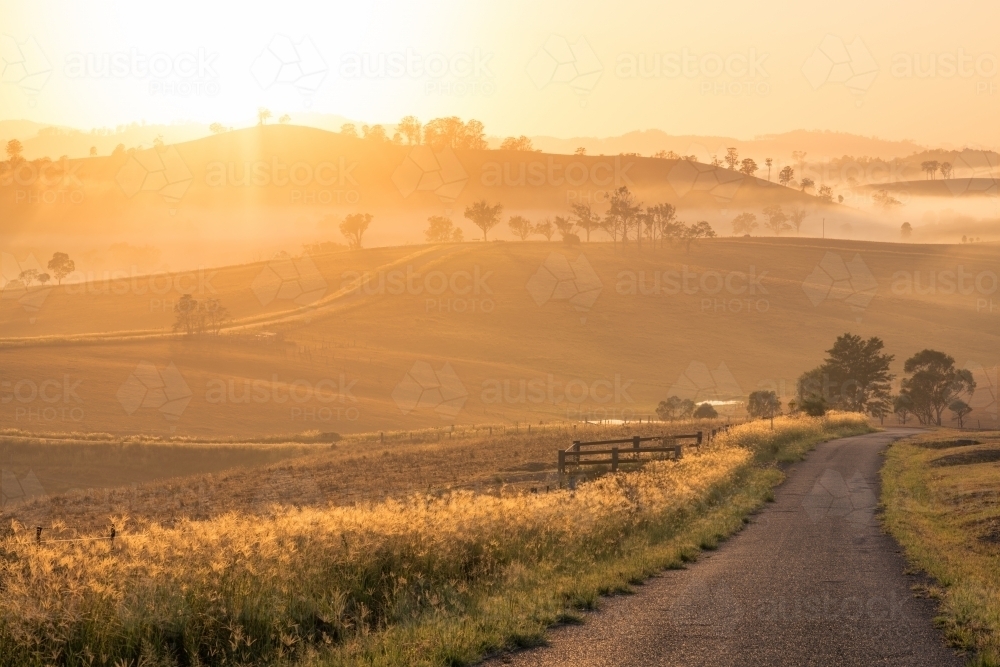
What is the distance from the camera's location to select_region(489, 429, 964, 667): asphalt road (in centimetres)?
1084

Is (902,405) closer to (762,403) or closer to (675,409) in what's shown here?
(762,403)

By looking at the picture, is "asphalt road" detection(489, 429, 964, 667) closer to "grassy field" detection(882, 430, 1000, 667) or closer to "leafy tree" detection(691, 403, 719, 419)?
"grassy field" detection(882, 430, 1000, 667)

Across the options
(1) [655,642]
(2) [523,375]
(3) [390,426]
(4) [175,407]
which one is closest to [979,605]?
(1) [655,642]

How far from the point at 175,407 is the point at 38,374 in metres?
17.4

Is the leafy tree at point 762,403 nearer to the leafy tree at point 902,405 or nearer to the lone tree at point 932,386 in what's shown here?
the leafy tree at point 902,405

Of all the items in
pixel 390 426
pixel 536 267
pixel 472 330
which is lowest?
pixel 390 426

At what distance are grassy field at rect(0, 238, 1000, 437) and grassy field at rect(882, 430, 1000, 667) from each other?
61.2 meters

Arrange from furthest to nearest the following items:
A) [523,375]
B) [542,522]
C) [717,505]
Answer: [523,375]
[717,505]
[542,522]

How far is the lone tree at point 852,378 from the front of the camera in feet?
333

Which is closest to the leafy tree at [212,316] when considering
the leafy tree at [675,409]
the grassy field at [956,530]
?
the leafy tree at [675,409]

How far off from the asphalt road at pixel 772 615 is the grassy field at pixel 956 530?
0.37 metres

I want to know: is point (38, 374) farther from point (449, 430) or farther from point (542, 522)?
point (542, 522)

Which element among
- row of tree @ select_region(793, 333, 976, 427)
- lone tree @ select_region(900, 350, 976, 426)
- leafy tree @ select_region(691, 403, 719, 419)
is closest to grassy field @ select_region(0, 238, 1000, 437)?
lone tree @ select_region(900, 350, 976, 426)

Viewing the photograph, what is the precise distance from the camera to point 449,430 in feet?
255
